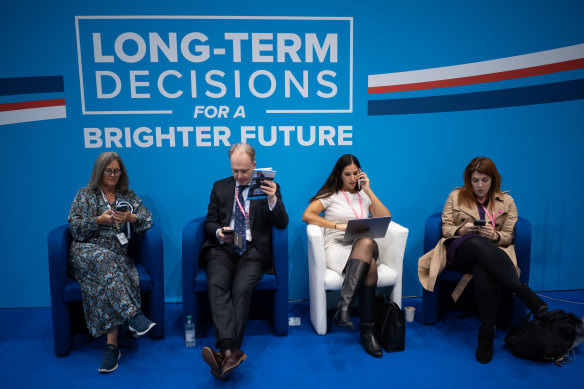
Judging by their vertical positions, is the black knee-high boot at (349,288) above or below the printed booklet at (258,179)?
below

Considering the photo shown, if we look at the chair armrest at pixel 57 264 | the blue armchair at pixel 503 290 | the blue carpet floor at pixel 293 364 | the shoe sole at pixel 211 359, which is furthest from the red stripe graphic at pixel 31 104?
the blue armchair at pixel 503 290

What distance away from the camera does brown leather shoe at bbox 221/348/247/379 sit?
Result: 7.64 feet

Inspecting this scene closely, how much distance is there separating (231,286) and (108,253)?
0.87 meters

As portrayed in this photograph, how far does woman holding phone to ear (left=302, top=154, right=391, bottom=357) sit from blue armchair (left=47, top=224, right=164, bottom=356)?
1182 mm

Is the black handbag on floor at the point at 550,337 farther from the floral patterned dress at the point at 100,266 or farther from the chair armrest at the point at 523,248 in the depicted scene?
the floral patterned dress at the point at 100,266

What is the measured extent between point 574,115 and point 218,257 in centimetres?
341

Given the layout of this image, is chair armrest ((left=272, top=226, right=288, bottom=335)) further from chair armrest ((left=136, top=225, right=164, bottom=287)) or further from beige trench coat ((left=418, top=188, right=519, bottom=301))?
beige trench coat ((left=418, top=188, right=519, bottom=301))

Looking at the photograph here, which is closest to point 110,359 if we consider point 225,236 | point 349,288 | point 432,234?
point 225,236

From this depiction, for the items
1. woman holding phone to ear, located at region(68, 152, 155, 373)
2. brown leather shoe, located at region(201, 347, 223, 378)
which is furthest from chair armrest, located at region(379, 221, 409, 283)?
woman holding phone to ear, located at region(68, 152, 155, 373)

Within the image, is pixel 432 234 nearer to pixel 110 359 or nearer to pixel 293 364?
pixel 293 364

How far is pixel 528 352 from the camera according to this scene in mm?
2588

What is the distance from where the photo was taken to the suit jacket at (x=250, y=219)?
2953 millimetres

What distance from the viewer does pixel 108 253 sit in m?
2.70

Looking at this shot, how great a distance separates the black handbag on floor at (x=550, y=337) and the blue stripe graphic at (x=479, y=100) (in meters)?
1.86
